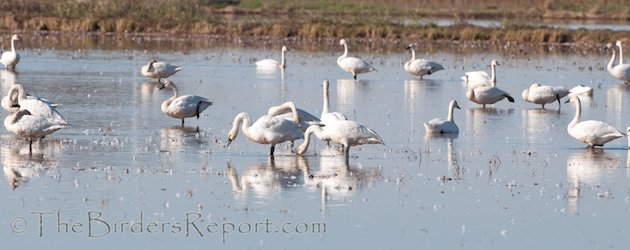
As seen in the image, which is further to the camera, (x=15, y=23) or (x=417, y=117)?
(x=15, y=23)

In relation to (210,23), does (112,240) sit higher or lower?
lower

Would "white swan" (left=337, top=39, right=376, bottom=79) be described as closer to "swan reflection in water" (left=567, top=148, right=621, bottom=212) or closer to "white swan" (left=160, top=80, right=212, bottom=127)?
"white swan" (left=160, top=80, right=212, bottom=127)

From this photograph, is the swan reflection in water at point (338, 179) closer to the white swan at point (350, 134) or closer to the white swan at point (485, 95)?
the white swan at point (350, 134)

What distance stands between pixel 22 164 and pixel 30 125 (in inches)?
34.6

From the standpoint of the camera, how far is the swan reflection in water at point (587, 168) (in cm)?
1211

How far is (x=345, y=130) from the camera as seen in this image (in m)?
13.4

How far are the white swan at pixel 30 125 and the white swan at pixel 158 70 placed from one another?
10895 millimetres

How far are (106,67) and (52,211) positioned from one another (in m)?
18.1

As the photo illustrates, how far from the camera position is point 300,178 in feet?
40.7

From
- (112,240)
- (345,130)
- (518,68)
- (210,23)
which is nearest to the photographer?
(112,240)

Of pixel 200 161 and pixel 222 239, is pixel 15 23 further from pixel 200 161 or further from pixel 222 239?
pixel 222 239

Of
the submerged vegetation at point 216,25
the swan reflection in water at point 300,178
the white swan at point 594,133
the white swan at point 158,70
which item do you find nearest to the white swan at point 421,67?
the white swan at point 158,70

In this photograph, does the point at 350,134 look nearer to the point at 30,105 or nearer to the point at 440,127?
the point at 440,127

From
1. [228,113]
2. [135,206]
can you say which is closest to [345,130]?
[135,206]
